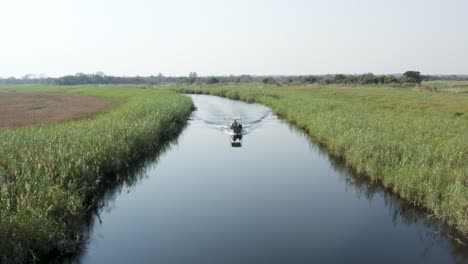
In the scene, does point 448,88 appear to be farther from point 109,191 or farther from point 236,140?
point 109,191

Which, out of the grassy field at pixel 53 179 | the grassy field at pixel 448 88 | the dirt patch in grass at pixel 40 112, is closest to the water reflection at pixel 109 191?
the grassy field at pixel 53 179

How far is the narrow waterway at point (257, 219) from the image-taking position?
33.6 ft

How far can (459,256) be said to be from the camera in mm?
9992

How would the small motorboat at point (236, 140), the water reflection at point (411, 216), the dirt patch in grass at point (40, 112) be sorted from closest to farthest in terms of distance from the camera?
1. the water reflection at point (411, 216)
2. the small motorboat at point (236, 140)
3. the dirt patch in grass at point (40, 112)

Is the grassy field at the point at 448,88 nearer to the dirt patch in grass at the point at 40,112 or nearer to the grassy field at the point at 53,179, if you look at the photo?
the dirt patch in grass at the point at 40,112

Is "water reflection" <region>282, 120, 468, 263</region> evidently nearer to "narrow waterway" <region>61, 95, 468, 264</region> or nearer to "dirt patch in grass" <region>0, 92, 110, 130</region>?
"narrow waterway" <region>61, 95, 468, 264</region>

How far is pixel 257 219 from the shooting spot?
12.6m

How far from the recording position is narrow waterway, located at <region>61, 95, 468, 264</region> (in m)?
10.2

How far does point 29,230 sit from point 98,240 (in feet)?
8.39

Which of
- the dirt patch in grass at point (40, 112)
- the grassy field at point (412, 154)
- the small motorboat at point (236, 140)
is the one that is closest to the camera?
the grassy field at point (412, 154)

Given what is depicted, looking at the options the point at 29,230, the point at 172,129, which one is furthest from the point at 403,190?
the point at 172,129

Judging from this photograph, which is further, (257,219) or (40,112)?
(40,112)

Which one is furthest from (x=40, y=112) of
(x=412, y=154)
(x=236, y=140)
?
(x=412, y=154)

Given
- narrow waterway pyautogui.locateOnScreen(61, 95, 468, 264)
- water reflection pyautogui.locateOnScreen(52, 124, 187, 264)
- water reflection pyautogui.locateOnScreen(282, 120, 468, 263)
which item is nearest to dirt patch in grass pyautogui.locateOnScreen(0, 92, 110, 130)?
water reflection pyautogui.locateOnScreen(52, 124, 187, 264)
